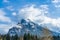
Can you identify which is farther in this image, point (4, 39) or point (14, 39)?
point (14, 39)

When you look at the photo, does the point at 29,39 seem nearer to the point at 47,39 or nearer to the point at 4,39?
the point at 4,39

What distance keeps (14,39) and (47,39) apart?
1963 cm

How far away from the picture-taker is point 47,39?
142000 millimetres

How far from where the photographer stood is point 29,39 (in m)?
123

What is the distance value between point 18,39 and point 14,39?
381 cm

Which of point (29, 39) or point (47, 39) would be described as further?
point (47, 39)

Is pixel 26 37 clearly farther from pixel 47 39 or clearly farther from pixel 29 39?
pixel 47 39

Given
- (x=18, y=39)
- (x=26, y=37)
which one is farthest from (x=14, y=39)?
(x=26, y=37)

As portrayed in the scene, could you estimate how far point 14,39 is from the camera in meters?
140

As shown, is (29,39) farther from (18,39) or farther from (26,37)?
(18,39)

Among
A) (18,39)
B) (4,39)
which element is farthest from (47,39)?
(4,39)

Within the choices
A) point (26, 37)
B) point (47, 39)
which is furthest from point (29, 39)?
point (47, 39)

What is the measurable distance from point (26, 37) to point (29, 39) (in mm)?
2602

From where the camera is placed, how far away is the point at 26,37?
408ft
